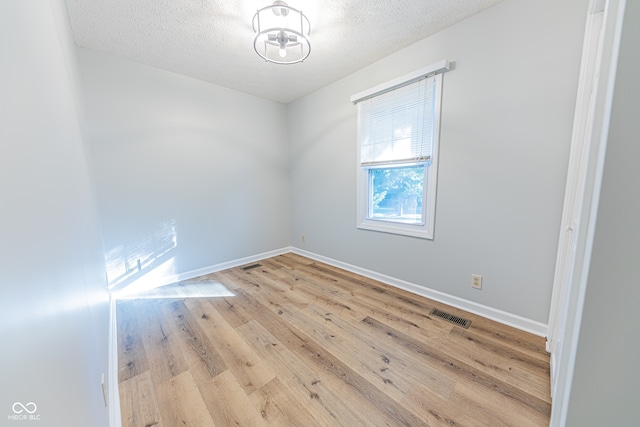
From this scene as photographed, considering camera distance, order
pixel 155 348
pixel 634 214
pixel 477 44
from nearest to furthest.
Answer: pixel 634 214, pixel 155 348, pixel 477 44

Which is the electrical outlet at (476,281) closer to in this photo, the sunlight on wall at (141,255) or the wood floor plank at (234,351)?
the wood floor plank at (234,351)

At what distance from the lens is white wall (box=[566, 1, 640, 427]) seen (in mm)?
545

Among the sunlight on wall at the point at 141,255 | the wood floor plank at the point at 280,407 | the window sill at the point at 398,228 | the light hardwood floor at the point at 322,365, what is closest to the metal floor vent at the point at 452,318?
the light hardwood floor at the point at 322,365

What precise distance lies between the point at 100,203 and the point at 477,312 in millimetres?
3805

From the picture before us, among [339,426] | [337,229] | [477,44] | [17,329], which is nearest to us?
[17,329]

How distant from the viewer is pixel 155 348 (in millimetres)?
1689

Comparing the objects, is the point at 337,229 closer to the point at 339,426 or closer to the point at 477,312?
the point at 477,312

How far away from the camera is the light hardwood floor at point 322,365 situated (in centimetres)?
120

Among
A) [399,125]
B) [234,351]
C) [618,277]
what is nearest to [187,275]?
[234,351]

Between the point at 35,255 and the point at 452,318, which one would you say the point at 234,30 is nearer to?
the point at 35,255

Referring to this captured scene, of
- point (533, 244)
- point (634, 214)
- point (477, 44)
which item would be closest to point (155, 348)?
point (634, 214)

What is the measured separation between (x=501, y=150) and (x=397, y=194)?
3.30 ft

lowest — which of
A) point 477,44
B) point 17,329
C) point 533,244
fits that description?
point 533,244

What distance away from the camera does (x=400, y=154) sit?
244 cm
